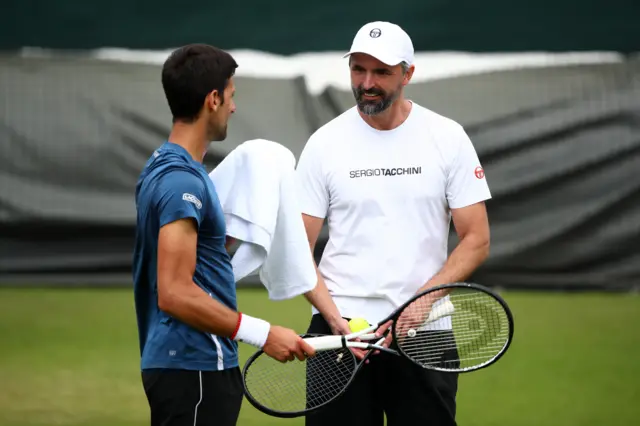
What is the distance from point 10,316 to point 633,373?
185 inches

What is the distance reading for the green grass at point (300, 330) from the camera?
20.4 feet

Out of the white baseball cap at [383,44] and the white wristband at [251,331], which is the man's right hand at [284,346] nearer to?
the white wristband at [251,331]

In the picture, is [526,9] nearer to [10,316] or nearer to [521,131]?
[521,131]

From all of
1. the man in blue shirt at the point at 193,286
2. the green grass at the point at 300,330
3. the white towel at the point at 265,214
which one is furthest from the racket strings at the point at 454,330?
the green grass at the point at 300,330

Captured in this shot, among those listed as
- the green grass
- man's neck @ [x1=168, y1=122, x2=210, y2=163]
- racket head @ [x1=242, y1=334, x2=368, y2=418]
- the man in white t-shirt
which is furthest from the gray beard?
the green grass

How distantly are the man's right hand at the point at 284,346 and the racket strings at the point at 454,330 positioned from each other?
561mm

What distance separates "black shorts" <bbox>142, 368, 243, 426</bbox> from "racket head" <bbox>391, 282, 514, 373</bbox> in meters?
0.75

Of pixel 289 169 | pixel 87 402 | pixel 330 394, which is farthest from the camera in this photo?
pixel 87 402


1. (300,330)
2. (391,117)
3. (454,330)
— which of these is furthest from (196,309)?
(300,330)

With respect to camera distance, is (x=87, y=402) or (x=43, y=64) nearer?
(x=87, y=402)

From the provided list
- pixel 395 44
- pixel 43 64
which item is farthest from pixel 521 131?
pixel 395 44

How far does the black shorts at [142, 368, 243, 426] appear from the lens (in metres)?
3.27

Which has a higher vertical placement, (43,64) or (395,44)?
(395,44)

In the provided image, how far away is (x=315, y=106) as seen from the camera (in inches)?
411
